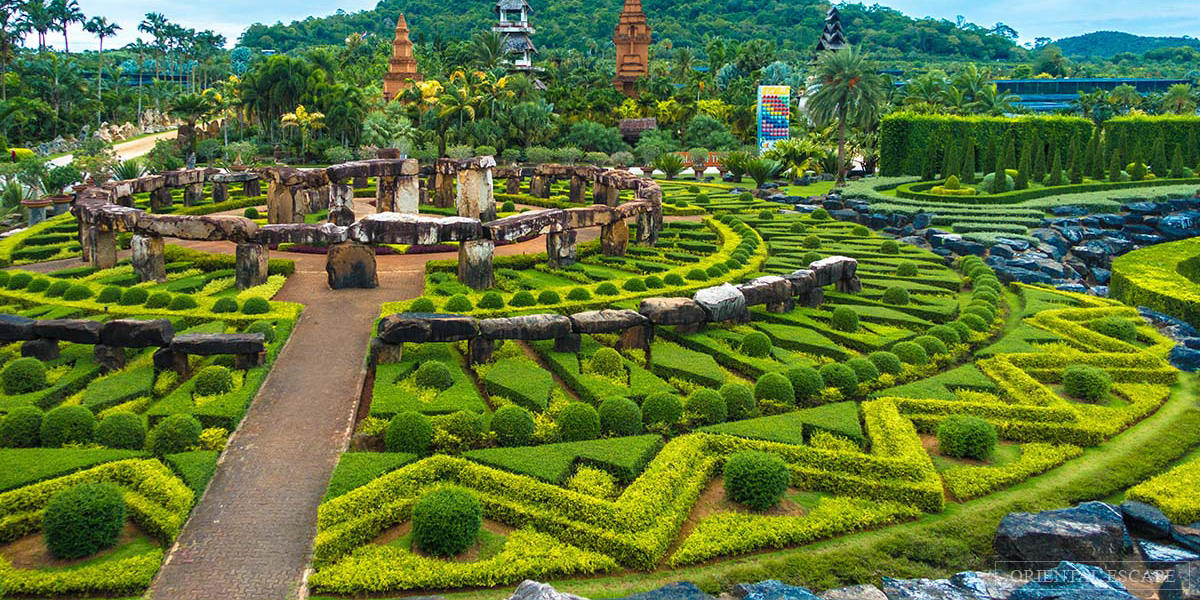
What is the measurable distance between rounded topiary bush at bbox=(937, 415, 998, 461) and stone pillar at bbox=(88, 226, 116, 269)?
110ft

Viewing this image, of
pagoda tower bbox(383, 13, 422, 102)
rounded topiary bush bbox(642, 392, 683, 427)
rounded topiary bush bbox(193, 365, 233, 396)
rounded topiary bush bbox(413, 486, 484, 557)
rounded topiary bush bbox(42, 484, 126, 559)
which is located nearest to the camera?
rounded topiary bush bbox(42, 484, 126, 559)

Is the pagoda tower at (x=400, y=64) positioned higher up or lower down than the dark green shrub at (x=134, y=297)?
higher up

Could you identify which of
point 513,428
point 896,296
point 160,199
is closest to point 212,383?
point 513,428

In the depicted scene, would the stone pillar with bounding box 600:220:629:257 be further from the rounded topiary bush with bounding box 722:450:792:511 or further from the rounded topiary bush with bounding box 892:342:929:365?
the rounded topiary bush with bounding box 722:450:792:511

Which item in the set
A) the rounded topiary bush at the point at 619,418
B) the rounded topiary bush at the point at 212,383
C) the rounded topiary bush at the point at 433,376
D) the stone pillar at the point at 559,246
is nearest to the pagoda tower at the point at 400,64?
the stone pillar at the point at 559,246

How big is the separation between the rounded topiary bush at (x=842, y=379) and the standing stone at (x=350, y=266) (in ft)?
61.6

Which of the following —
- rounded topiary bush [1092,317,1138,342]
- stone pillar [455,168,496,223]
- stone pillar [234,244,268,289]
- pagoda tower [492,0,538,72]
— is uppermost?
pagoda tower [492,0,538,72]

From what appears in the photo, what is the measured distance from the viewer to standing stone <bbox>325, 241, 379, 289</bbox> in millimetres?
36000

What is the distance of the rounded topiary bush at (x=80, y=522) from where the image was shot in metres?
16.7

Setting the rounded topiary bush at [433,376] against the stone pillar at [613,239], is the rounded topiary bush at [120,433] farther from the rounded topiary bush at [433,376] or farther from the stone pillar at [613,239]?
the stone pillar at [613,239]

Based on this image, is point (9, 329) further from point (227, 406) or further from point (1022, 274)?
point (1022, 274)

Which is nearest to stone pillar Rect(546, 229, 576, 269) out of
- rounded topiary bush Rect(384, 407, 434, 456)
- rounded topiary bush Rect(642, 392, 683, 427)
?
rounded topiary bush Rect(642, 392, 683, 427)

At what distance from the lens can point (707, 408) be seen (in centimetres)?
2341

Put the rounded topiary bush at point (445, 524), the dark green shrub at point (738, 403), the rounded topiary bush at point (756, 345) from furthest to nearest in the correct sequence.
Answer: the rounded topiary bush at point (756, 345)
the dark green shrub at point (738, 403)
the rounded topiary bush at point (445, 524)
